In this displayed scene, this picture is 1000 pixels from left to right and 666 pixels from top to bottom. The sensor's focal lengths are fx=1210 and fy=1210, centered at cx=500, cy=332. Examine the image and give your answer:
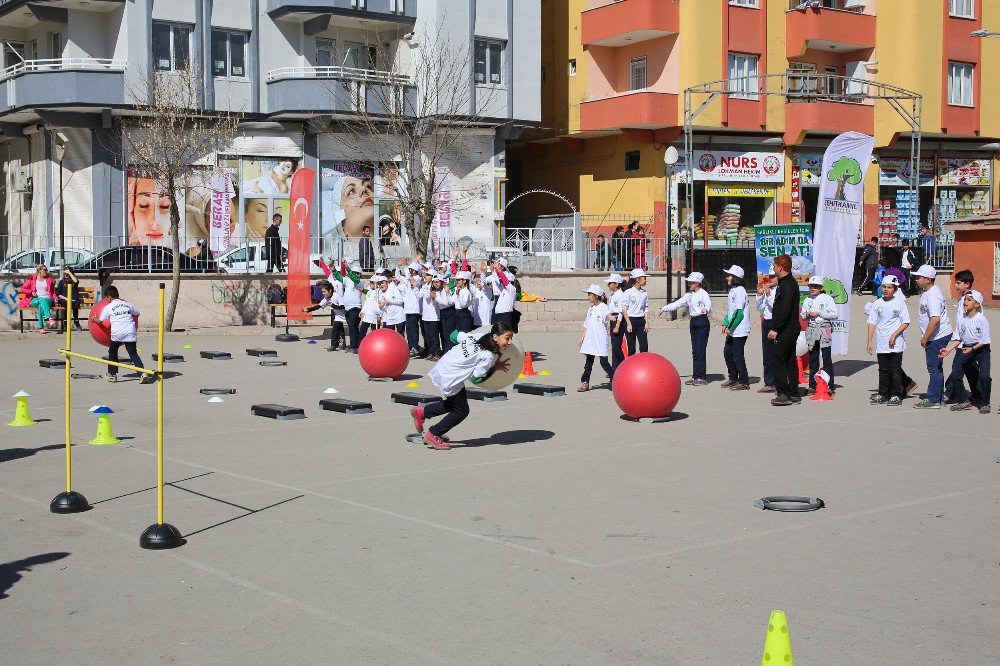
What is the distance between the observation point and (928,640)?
6.66 meters

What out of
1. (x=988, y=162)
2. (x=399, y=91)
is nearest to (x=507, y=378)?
(x=399, y=91)

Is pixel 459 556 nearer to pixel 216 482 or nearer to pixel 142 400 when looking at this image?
pixel 216 482

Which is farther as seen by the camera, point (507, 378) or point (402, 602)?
point (507, 378)

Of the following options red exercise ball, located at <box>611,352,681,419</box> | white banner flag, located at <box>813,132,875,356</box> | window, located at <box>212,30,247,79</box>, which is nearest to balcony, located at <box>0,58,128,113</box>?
window, located at <box>212,30,247,79</box>

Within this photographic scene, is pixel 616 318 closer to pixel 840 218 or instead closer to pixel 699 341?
pixel 699 341

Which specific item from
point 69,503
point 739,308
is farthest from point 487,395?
point 69,503

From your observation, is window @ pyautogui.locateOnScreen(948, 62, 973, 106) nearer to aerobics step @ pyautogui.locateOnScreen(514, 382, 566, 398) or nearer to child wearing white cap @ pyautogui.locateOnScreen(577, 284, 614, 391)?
child wearing white cap @ pyautogui.locateOnScreen(577, 284, 614, 391)

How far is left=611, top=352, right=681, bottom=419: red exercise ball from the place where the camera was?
14.9m

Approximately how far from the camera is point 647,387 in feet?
48.9

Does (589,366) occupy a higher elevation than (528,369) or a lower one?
higher

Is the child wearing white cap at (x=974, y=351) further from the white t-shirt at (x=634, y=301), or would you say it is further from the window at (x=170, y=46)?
the window at (x=170, y=46)

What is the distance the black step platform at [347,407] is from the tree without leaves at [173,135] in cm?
A: 1410

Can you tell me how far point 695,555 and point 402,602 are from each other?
2.28 meters

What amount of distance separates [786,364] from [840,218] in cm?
432
